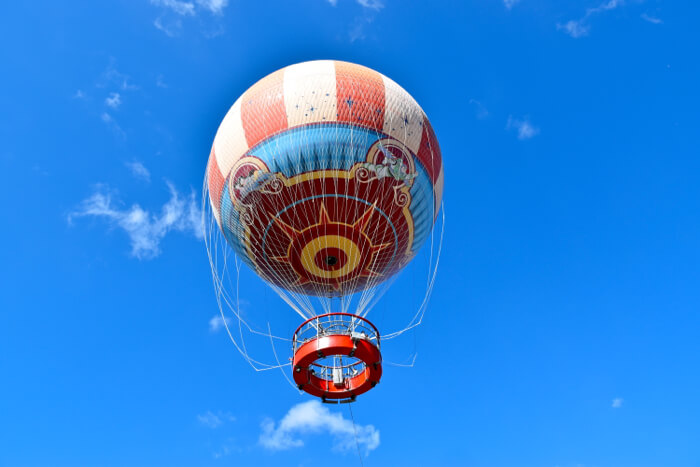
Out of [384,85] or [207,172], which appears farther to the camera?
[207,172]

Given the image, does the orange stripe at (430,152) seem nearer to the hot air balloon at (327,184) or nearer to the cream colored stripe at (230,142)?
the hot air balloon at (327,184)

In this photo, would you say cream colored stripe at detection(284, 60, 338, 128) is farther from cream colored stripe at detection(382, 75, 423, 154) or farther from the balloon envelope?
cream colored stripe at detection(382, 75, 423, 154)

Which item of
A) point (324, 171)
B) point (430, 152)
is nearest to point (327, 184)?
point (324, 171)

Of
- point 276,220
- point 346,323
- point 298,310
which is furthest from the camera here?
point 298,310

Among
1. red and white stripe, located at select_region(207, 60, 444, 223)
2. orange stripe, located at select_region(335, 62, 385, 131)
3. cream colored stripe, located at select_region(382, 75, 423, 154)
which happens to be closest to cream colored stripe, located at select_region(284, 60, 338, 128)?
red and white stripe, located at select_region(207, 60, 444, 223)

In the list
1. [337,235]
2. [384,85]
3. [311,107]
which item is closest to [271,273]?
[337,235]

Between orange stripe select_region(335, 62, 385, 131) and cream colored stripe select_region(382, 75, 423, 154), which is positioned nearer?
orange stripe select_region(335, 62, 385, 131)

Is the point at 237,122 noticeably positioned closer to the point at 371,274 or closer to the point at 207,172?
the point at 207,172
